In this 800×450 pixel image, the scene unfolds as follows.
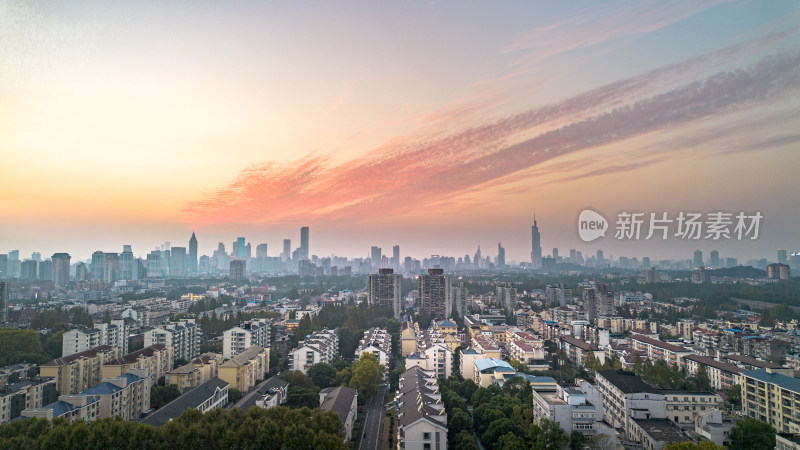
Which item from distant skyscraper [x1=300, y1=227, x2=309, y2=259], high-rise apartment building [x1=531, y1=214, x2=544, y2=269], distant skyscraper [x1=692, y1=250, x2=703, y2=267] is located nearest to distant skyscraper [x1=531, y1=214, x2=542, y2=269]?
A: high-rise apartment building [x1=531, y1=214, x2=544, y2=269]

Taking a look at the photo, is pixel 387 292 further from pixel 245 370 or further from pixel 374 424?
pixel 374 424

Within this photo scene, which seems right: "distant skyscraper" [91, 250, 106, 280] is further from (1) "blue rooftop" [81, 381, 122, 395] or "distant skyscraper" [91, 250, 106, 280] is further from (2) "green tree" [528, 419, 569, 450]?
(2) "green tree" [528, 419, 569, 450]

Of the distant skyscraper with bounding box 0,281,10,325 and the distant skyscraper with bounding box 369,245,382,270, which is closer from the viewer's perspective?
the distant skyscraper with bounding box 0,281,10,325

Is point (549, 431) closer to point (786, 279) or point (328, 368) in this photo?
point (328, 368)

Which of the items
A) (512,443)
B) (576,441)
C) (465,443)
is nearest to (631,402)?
(576,441)

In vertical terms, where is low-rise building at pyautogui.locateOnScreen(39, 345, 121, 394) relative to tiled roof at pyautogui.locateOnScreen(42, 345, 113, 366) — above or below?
below

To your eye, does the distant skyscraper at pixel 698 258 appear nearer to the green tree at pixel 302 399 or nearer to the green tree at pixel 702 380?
the green tree at pixel 702 380
